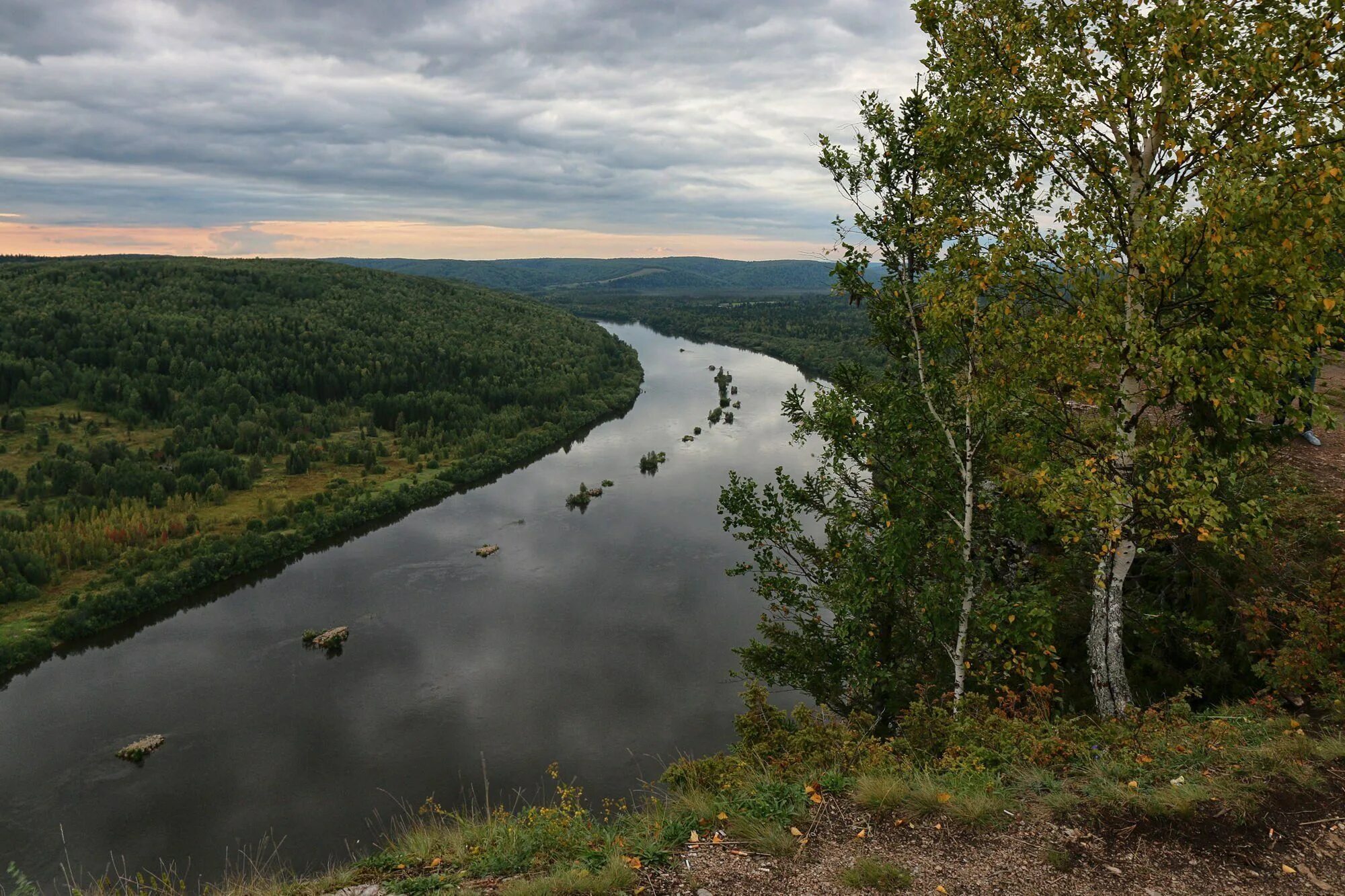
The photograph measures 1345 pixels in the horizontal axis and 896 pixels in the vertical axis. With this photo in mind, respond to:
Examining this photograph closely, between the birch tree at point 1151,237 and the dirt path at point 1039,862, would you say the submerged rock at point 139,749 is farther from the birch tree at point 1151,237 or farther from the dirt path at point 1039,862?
the birch tree at point 1151,237

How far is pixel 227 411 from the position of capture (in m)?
87.2

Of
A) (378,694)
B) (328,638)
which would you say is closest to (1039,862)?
(378,694)

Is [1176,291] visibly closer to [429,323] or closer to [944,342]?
[944,342]

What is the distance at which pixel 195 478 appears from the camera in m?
67.1

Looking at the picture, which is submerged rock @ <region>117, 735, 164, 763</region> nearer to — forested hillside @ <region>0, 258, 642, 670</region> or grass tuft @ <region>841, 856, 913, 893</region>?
forested hillside @ <region>0, 258, 642, 670</region>

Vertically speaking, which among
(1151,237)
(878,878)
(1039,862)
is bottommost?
(878,878)

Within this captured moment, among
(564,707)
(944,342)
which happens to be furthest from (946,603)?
(564,707)

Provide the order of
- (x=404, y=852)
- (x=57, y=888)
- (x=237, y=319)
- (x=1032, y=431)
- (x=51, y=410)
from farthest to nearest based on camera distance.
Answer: (x=237, y=319) < (x=51, y=410) < (x=57, y=888) < (x=1032, y=431) < (x=404, y=852)

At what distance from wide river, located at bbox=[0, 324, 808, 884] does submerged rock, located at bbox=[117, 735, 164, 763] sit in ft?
1.31

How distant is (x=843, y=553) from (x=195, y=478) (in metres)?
72.5

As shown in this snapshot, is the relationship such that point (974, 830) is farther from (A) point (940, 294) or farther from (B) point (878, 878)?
(A) point (940, 294)

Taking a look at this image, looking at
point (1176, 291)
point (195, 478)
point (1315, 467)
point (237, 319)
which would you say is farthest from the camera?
Result: point (237, 319)

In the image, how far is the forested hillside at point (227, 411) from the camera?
50.0m

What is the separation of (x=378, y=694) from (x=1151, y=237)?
119ft
